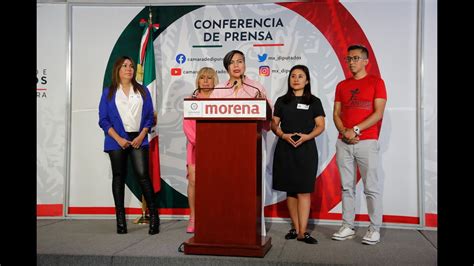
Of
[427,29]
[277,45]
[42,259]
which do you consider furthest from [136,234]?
[427,29]

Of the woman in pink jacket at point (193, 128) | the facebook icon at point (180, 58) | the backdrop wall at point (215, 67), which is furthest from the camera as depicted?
the facebook icon at point (180, 58)

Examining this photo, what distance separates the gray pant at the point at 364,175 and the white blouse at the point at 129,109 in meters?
1.89

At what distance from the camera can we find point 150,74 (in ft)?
16.2

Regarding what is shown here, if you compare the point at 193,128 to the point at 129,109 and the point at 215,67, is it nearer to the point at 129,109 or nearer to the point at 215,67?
the point at 129,109

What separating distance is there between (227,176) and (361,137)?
52.7 inches

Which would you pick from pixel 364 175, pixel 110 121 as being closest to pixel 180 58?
pixel 110 121

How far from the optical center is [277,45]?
197 inches

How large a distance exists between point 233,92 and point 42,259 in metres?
2.09

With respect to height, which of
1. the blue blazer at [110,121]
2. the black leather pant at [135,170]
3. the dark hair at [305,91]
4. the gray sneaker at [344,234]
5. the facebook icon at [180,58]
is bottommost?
the gray sneaker at [344,234]

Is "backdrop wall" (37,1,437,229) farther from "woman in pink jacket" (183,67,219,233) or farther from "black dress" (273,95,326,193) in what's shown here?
"black dress" (273,95,326,193)

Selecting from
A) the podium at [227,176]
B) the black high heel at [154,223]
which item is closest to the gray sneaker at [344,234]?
the podium at [227,176]

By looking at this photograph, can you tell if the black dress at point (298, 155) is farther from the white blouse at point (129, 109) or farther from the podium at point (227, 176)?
the white blouse at point (129, 109)

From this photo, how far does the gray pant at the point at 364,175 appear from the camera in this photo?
3973mm

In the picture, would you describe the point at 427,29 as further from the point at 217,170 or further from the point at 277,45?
the point at 217,170
